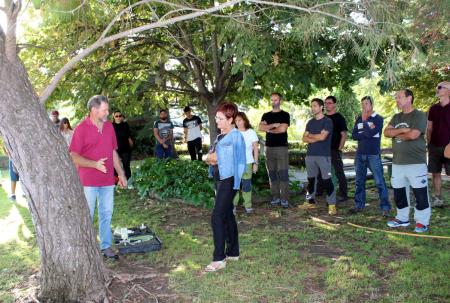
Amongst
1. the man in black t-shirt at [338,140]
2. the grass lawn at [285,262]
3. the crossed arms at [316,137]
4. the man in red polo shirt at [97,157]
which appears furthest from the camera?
the man in black t-shirt at [338,140]

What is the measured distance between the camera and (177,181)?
8.20 metres

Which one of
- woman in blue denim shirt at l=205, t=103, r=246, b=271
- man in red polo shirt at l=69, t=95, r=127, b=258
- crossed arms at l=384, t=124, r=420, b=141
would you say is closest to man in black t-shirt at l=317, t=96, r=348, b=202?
crossed arms at l=384, t=124, r=420, b=141

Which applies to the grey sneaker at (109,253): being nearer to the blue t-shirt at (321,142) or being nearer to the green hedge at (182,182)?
Answer: the green hedge at (182,182)

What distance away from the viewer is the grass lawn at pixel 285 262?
3916 mm

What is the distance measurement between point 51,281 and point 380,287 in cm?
283

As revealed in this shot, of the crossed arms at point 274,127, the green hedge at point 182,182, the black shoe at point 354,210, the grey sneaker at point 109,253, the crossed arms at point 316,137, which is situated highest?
the crossed arms at point 274,127

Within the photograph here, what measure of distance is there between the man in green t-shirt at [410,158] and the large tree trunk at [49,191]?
12.9ft

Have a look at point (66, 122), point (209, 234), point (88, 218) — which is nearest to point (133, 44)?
point (66, 122)

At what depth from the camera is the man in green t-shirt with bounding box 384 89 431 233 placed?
5.62 m

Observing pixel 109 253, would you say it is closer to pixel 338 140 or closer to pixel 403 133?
pixel 403 133

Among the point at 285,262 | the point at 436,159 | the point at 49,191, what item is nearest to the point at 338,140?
the point at 436,159

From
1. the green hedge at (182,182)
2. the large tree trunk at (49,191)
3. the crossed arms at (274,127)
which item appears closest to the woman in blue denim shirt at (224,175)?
the large tree trunk at (49,191)

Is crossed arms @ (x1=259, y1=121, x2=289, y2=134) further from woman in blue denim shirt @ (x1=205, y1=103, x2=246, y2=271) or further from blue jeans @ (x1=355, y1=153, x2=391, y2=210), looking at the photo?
woman in blue denim shirt @ (x1=205, y1=103, x2=246, y2=271)

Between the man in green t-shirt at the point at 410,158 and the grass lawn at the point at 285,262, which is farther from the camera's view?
the man in green t-shirt at the point at 410,158
